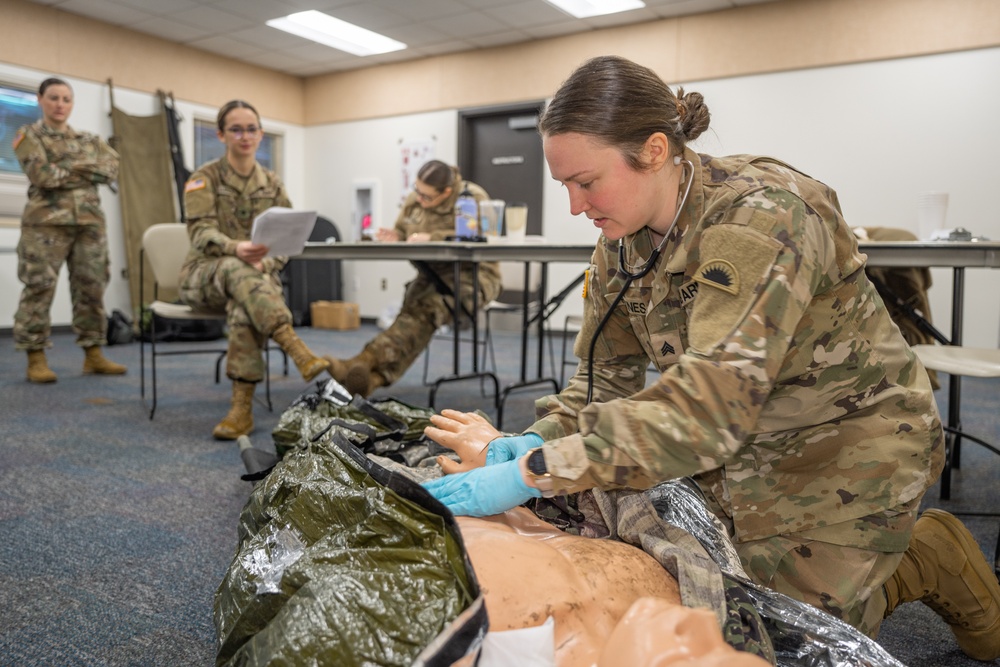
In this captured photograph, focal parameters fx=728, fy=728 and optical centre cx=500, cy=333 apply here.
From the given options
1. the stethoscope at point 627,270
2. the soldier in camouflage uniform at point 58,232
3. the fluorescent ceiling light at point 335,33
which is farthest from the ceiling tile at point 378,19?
the stethoscope at point 627,270

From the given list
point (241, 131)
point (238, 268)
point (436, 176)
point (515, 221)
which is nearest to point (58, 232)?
point (241, 131)

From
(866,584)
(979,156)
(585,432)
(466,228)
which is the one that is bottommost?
(866,584)

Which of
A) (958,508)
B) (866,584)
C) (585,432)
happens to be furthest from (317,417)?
(958,508)

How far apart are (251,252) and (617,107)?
211 centimetres

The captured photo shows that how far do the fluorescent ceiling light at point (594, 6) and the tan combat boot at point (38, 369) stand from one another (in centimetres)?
404

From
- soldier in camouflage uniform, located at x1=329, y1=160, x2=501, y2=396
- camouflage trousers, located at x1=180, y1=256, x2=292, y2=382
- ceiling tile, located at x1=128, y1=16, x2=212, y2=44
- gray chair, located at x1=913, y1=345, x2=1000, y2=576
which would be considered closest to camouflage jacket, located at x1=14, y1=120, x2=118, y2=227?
camouflage trousers, located at x1=180, y1=256, x2=292, y2=382

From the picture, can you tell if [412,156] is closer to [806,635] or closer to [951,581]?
[951,581]

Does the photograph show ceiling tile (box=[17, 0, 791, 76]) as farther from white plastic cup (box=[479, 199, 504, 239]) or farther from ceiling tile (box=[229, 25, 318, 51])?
white plastic cup (box=[479, 199, 504, 239])

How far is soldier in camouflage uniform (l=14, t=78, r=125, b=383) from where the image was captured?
3.71 metres

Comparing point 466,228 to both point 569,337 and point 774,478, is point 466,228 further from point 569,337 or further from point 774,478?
point 569,337

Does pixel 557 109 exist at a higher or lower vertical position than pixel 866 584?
higher

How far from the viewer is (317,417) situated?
1.84m

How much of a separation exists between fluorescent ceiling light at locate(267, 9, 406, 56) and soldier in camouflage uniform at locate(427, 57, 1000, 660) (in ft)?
17.8

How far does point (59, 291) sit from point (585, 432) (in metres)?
6.08
